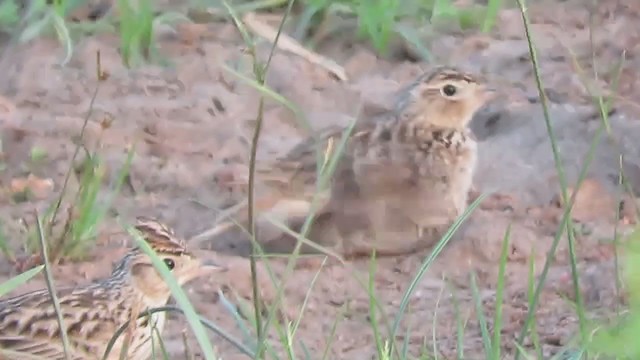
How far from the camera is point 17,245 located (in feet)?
17.1

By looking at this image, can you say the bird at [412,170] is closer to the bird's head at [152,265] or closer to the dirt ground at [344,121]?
the dirt ground at [344,121]

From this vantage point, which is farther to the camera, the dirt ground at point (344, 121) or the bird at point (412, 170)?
the bird at point (412, 170)

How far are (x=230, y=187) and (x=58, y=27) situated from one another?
5.11ft

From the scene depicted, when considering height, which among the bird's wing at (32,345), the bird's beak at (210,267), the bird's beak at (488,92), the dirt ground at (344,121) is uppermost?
the bird's beak at (488,92)

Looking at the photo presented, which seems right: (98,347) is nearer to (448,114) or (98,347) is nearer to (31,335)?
(31,335)

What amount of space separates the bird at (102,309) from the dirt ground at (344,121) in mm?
157

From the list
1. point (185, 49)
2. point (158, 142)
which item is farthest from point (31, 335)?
point (185, 49)

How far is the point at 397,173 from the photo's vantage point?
563 cm

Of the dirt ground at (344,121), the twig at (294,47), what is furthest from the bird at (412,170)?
the twig at (294,47)

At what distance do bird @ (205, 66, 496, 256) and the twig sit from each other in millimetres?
1029

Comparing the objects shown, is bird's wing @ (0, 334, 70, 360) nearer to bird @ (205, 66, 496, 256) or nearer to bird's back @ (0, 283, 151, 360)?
bird's back @ (0, 283, 151, 360)

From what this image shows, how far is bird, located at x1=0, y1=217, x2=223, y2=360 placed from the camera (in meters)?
4.23

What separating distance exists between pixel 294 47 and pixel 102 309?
285cm

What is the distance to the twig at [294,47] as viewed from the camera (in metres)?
6.98
